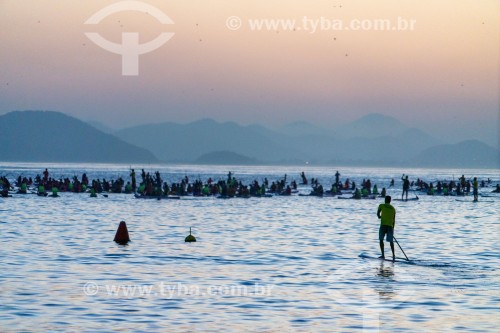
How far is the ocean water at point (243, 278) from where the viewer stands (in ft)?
61.5

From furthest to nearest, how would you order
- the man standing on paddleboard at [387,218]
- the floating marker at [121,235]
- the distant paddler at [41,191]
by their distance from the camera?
1. the distant paddler at [41,191]
2. the floating marker at [121,235]
3. the man standing on paddleboard at [387,218]

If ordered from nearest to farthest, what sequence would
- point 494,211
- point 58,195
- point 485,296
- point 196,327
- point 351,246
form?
point 196,327, point 485,296, point 351,246, point 494,211, point 58,195

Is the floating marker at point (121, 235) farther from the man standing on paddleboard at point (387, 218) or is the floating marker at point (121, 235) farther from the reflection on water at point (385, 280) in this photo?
the reflection on water at point (385, 280)

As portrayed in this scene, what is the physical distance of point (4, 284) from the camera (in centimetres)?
2314

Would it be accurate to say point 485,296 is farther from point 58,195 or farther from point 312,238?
point 58,195

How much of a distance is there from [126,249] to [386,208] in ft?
32.9

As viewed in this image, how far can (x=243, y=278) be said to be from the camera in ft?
83.5

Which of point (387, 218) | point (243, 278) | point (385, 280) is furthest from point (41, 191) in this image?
point (385, 280)

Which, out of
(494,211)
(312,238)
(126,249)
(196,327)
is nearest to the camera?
(196,327)

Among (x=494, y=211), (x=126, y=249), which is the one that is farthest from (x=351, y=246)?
(x=494, y=211)

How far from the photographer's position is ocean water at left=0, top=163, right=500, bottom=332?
61.5ft

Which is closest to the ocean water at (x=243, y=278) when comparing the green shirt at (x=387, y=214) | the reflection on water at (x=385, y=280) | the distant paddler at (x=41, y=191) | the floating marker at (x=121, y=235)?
the reflection on water at (x=385, y=280)

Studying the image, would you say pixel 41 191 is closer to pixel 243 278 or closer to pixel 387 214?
pixel 387 214

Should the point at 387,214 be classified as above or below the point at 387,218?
above
